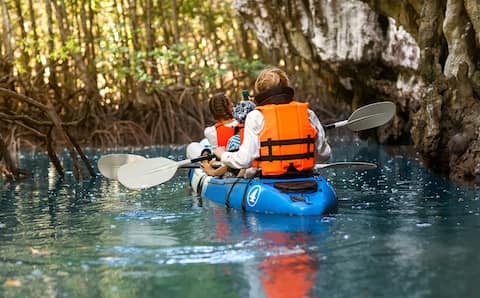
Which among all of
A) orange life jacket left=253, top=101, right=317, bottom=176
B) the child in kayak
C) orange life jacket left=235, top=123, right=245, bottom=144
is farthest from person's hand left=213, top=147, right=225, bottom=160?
orange life jacket left=253, top=101, right=317, bottom=176

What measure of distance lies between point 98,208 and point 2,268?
8.66 feet

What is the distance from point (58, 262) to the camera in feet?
15.9

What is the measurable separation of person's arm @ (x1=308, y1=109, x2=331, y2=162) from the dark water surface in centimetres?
44

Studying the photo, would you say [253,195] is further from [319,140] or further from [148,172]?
[148,172]

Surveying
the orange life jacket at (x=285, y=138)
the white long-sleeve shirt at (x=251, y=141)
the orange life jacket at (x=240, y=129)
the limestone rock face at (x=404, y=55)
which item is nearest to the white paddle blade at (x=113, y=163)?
the orange life jacket at (x=240, y=129)

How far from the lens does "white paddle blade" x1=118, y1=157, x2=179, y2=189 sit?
7.30 meters

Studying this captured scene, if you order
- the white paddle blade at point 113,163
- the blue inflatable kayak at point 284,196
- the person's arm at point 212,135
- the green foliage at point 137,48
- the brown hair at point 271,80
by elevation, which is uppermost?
the green foliage at point 137,48

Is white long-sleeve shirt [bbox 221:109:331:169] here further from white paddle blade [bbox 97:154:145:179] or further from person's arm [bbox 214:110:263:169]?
white paddle blade [bbox 97:154:145:179]

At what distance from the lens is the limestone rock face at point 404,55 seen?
8.36 meters

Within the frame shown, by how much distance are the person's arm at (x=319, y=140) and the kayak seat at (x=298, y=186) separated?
0.47m

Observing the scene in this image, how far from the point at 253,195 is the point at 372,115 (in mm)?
1743

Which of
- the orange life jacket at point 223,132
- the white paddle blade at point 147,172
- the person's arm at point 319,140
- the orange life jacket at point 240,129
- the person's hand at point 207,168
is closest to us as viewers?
the person's arm at point 319,140

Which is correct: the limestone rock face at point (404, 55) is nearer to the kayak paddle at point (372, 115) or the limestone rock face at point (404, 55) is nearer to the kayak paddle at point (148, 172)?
the kayak paddle at point (372, 115)

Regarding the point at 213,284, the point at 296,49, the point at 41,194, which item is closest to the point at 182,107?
the point at 296,49
